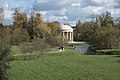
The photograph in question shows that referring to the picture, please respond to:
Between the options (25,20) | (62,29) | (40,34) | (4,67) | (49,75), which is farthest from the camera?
(62,29)

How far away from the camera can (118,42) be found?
77875 mm

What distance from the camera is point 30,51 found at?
53.3 meters

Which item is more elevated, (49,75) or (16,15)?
(16,15)

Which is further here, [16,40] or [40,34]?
[40,34]

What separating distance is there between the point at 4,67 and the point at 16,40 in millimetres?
63282

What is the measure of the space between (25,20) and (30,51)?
5129 centimetres

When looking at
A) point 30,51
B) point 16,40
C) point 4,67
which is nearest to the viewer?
point 4,67

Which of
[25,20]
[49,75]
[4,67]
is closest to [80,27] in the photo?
[25,20]

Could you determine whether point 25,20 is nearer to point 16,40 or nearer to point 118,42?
point 16,40

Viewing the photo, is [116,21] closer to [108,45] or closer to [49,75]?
[108,45]

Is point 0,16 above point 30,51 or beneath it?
above

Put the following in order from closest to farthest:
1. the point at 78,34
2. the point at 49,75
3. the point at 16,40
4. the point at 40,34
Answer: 1. the point at 49,75
2. the point at 16,40
3. the point at 40,34
4. the point at 78,34

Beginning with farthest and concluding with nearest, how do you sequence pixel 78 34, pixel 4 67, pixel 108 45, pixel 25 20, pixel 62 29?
pixel 78 34
pixel 62 29
pixel 25 20
pixel 108 45
pixel 4 67

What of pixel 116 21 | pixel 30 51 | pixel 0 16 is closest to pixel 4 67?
pixel 30 51
